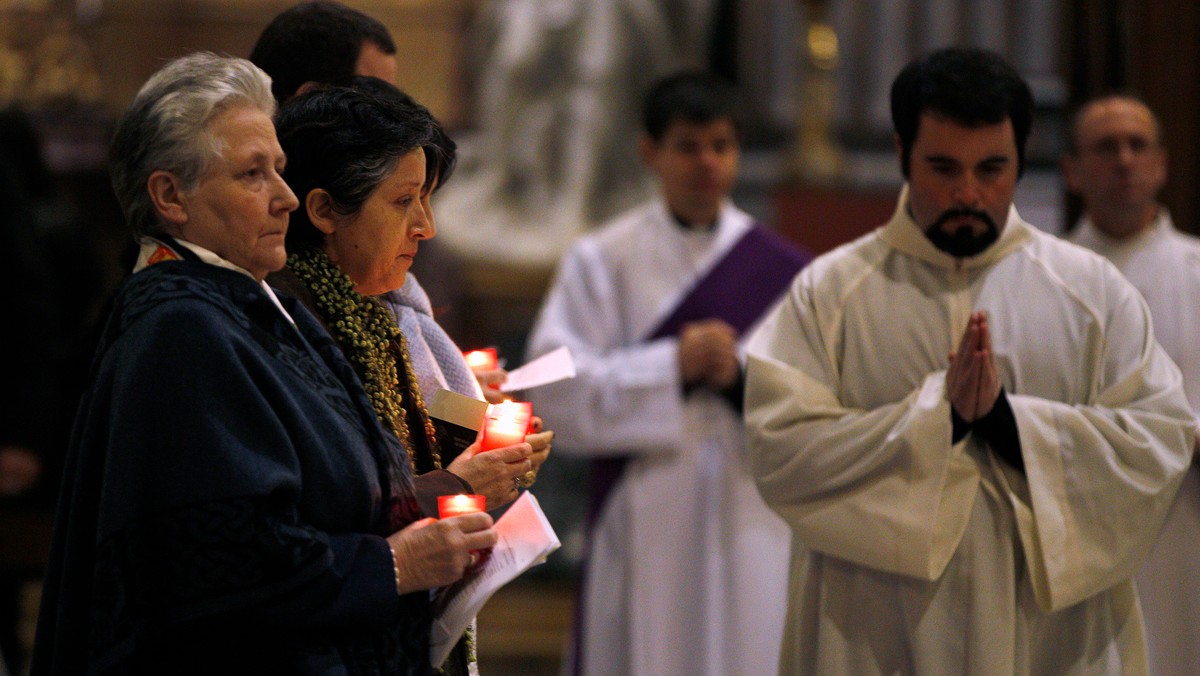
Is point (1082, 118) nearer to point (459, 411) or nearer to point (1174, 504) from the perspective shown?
point (1174, 504)

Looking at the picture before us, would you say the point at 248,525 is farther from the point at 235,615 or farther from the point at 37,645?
the point at 37,645

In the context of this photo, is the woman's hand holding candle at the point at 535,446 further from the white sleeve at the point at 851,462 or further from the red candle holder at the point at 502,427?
the white sleeve at the point at 851,462

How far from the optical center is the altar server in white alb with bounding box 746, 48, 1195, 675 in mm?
2883

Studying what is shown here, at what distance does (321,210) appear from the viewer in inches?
93.4

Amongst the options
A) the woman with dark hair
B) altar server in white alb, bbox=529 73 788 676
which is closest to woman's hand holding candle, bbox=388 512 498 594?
the woman with dark hair

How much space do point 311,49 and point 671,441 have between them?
2.18 metres

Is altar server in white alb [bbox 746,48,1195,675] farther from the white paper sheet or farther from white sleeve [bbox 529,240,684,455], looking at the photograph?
white sleeve [bbox 529,240,684,455]

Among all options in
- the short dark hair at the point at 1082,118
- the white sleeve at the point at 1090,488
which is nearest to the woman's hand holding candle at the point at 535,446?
the white sleeve at the point at 1090,488

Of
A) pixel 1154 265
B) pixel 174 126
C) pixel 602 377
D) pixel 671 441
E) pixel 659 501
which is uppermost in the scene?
pixel 174 126

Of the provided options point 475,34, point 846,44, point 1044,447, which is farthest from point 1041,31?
point 1044,447

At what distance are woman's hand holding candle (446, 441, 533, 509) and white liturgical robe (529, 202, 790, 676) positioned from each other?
2.22 metres

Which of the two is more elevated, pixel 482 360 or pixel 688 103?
pixel 688 103

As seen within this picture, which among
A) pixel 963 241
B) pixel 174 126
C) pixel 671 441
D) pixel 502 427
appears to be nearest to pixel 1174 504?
pixel 963 241

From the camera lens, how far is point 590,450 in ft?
15.8
